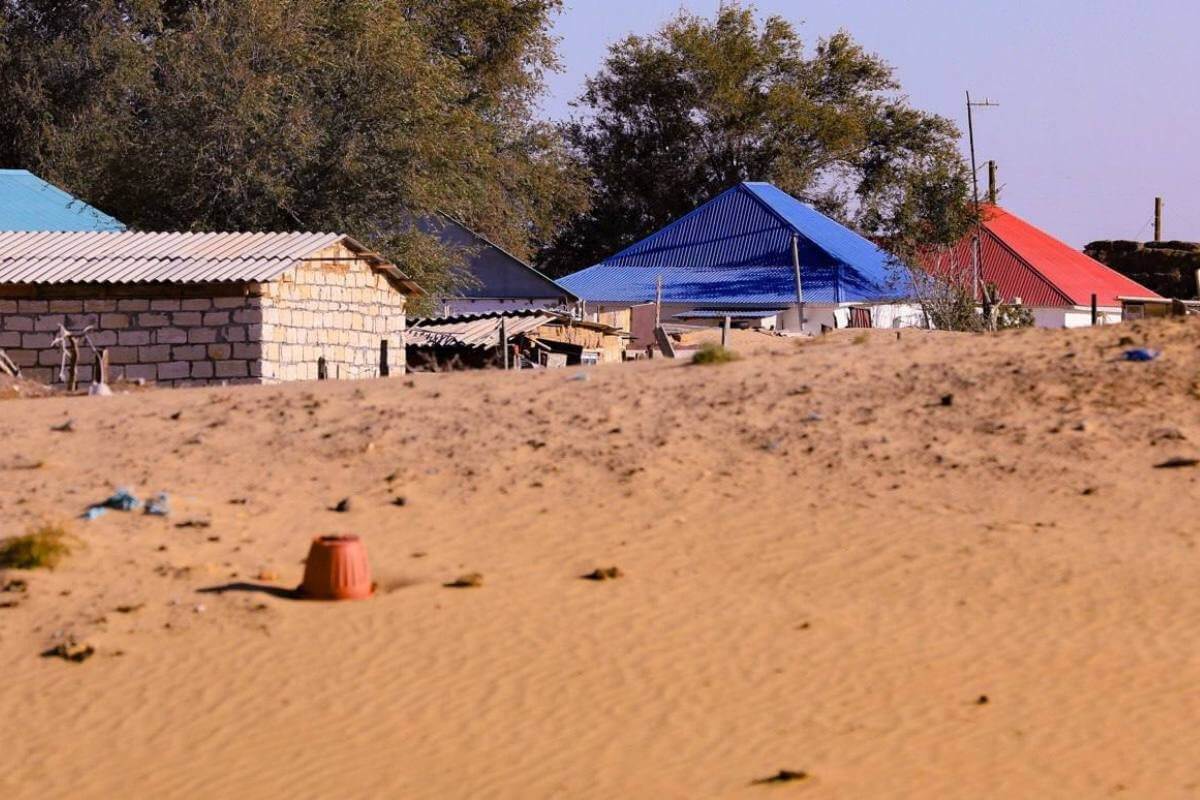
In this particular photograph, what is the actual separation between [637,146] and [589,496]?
5305 cm

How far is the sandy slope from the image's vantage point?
26.8 feet

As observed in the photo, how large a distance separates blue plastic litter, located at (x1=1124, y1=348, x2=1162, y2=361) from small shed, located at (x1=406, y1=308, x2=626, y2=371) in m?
12.1

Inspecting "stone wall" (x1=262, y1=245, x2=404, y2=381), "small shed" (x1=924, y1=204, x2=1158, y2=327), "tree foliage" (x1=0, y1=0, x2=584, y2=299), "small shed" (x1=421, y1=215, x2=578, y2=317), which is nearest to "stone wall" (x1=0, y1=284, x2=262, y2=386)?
"stone wall" (x1=262, y1=245, x2=404, y2=381)

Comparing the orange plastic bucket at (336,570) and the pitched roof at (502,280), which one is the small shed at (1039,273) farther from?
the orange plastic bucket at (336,570)

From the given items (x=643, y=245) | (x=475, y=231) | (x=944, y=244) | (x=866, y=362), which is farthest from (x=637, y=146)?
(x=866, y=362)

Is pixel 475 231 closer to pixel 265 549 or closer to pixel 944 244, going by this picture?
pixel 944 244

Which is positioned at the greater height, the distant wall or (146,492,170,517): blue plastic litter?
the distant wall

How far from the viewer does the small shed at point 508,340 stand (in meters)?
26.5

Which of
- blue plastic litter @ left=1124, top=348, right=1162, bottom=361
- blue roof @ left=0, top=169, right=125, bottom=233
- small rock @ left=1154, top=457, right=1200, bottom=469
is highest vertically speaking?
blue roof @ left=0, top=169, right=125, bottom=233

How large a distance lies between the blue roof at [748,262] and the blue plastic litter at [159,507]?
37495 millimetres

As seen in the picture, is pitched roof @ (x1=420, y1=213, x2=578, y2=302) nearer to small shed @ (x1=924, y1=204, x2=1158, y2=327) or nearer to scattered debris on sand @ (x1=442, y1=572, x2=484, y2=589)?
small shed @ (x1=924, y1=204, x2=1158, y2=327)

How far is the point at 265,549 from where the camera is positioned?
37.3 ft

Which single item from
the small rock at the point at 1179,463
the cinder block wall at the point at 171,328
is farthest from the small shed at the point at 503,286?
the small rock at the point at 1179,463

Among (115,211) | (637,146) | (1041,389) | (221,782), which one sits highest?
(637,146)
